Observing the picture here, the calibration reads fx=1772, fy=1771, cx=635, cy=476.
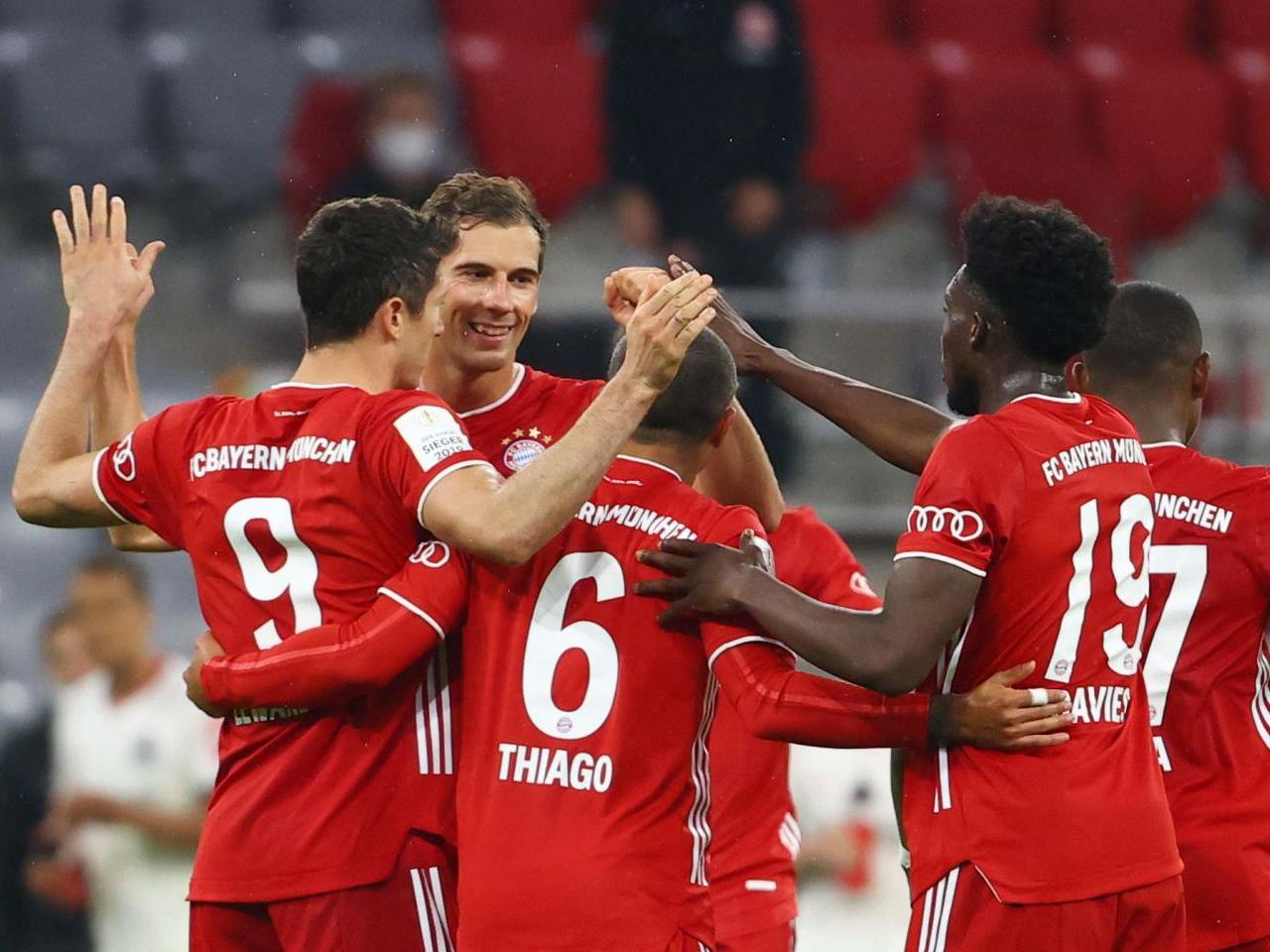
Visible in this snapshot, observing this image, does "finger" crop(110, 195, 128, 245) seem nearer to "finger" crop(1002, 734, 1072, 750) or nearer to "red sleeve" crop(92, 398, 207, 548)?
"red sleeve" crop(92, 398, 207, 548)

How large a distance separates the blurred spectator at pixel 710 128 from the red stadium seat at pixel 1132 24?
1612 millimetres

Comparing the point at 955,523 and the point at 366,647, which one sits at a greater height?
the point at 955,523

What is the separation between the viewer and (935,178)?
7863mm

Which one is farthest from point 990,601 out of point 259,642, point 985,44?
point 985,44

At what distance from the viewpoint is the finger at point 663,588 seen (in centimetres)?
269

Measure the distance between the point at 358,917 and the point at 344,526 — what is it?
607mm

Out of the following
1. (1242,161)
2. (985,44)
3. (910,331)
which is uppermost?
(985,44)

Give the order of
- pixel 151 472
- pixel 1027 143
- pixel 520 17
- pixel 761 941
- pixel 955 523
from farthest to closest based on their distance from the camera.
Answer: pixel 1027 143
pixel 520 17
pixel 761 941
pixel 151 472
pixel 955 523

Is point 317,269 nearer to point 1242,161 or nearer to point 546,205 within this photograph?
point 546,205

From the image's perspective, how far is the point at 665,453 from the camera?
282 centimetres

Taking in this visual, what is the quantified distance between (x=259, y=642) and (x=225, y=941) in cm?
47

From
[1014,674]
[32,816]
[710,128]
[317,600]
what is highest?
[710,128]

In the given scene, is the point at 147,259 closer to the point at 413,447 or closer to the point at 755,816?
the point at 413,447

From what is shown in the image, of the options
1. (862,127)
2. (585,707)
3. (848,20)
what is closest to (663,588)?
(585,707)
